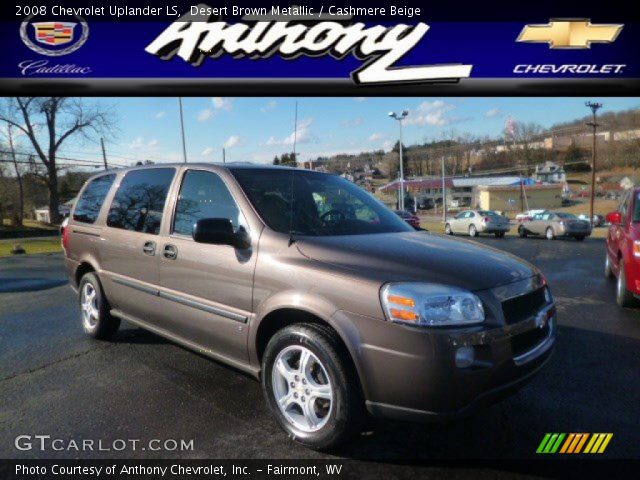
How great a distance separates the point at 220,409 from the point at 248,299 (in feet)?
2.81

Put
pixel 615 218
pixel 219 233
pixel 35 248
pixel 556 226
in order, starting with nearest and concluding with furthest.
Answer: pixel 219 233, pixel 615 218, pixel 556 226, pixel 35 248

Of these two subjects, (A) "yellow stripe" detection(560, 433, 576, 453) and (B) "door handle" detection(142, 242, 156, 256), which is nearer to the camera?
(A) "yellow stripe" detection(560, 433, 576, 453)

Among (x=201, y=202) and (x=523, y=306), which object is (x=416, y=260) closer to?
(x=523, y=306)

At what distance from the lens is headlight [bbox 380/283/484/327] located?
87.9 inches

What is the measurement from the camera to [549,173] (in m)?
66.2

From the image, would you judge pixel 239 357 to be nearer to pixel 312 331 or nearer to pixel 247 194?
pixel 312 331

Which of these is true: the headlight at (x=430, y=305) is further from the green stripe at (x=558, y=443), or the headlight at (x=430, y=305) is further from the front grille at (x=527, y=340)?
the green stripe at (x=558, y=443)

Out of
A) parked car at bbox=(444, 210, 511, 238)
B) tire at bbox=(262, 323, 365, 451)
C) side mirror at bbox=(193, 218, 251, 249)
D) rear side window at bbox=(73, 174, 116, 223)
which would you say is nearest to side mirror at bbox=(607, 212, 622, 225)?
tire at bbox=(262, 323, 365, 451)

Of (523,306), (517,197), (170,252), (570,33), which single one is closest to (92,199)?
(170,252)

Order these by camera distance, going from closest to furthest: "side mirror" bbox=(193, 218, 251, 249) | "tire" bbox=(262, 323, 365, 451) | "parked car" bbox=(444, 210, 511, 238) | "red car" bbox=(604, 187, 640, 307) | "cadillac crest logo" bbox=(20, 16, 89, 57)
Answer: "tire" bbox=(262, 323, 365, 451)
"side mirror" bbox=(193, 218, 251, 249)
"red car" bbox=(604, 187, 640, 307)
"cadillac crest logo" bbox=(20, 16, 89, 57)
"parked car" bbox=(444, 210, 511, 238)

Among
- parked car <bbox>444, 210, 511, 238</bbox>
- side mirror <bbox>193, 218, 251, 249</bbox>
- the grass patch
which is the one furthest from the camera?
parked car <bbox>444, 210, 511, 238</bbox>

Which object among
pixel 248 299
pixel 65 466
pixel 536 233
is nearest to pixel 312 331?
pixel 248 299

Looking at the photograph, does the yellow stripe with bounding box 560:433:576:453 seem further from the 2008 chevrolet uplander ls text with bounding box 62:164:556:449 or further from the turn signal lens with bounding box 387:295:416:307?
the turn signal lens with bounding box 387:295:416:307

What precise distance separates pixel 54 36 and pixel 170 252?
8673 mm
